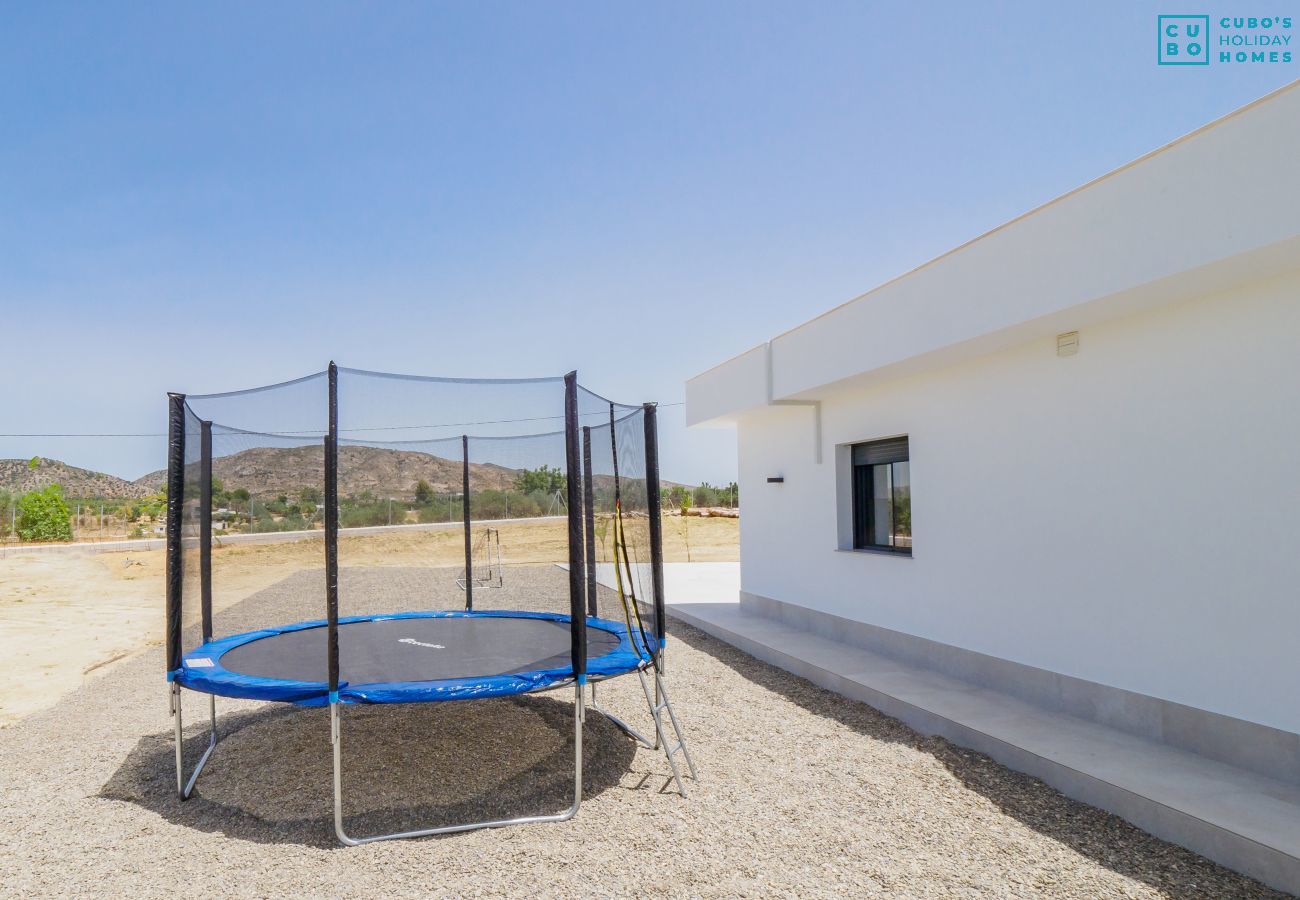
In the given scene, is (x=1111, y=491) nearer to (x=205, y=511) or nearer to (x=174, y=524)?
(x=174, y=524)

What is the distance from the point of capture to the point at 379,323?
17688mm

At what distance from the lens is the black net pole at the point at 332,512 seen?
266cm

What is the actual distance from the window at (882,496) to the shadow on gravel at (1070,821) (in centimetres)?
160

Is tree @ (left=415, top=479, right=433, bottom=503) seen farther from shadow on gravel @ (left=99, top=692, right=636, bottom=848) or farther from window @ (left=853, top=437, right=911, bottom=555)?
window @ (left=853, top=437, right=911, bottom=555)

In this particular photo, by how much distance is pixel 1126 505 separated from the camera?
3.59 meters

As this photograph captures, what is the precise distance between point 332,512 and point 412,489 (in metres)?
3.74

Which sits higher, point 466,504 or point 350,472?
point 350,472

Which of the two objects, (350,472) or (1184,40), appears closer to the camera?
(1184,40)

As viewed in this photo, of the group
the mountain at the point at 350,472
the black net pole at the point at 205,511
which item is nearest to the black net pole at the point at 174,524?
the mountain at the point at 350,472

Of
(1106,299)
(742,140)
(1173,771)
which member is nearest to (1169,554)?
(1173,771)

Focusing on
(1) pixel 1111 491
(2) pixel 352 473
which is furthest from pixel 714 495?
(1) pixel 1111 491

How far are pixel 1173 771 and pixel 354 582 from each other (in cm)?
1181

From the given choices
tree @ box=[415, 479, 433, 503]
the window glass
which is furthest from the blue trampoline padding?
the window glass

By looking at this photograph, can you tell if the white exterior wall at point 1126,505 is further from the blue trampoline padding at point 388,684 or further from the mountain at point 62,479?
the mountain at point 62,479
